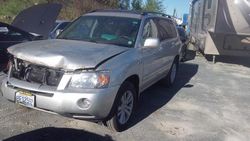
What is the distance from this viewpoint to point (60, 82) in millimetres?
4410

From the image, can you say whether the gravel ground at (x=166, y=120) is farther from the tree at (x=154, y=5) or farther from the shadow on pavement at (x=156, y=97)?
the tree at (x=154, y=5)

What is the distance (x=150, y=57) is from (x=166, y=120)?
1155 mm

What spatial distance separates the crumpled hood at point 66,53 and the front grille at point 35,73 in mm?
100

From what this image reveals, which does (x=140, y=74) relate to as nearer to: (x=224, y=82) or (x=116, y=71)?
(x=116, y=71)

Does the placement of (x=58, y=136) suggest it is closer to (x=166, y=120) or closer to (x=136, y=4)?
(x=166, y=120)

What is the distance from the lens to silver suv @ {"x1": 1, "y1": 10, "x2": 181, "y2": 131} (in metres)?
4.39

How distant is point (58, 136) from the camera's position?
484cm

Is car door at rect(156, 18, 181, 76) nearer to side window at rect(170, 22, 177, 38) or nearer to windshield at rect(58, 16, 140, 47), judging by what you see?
side window at rect(170, 22, 177, 38)

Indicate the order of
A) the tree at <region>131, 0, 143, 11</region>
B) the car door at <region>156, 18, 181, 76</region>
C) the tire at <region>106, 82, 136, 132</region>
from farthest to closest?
the tree at <region>131, 0, 143, 11</region>, the car door at <region>156, 18, 181, 76</region>, the tire at <region>106, 82, 136, 132</region>

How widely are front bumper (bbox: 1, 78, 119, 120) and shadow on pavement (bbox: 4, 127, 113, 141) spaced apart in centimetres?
47

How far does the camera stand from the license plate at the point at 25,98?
450 centimetres

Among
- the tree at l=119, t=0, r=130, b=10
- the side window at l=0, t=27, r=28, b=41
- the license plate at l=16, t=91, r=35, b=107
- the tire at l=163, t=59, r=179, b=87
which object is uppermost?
the tree at l=119, t=0, r=130, b=10

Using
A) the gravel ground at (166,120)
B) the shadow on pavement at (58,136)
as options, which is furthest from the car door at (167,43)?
the shadow on pavement at (58,136)

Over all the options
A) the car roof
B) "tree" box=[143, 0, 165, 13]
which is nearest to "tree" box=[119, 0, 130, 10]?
"tree" box=[143, 0, 165, 13]
